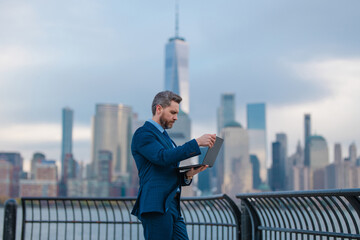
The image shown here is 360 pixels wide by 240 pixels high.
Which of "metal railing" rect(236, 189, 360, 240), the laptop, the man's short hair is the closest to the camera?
the laptop

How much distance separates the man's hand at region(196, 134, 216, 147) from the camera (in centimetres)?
398

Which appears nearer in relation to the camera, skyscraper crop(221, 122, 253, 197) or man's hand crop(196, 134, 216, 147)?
man's hand crop(196, 134, 216, 147)

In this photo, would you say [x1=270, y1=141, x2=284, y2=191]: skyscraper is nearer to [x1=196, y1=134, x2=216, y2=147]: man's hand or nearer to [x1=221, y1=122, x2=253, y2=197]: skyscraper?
[x1=221, y1=122, x2=253, y2=197]: skyscraper

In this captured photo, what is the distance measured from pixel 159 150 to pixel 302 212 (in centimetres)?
170

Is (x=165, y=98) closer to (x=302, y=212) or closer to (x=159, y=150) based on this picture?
(x=159, y=150)

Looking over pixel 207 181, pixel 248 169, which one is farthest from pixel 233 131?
pixel 207 181

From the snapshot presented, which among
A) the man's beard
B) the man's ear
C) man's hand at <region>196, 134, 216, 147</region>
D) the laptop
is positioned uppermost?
the man's ear

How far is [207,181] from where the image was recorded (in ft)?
480

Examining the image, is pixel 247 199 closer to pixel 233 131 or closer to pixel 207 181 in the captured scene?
pixel 207 181

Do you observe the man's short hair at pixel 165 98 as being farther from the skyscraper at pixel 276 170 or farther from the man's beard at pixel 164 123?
the skyscraper at pixel 276 170

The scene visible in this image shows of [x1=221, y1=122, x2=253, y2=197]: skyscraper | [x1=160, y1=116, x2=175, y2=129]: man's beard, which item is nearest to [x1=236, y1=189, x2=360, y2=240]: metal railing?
[x1=160, y1=116, x2=175, y2=129]: man's beard

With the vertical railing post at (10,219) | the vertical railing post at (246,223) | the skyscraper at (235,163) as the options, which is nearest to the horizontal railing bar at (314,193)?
the vertical railing post at (246,223)

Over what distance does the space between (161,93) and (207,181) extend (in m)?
143

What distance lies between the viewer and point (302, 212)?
16.6 ft
